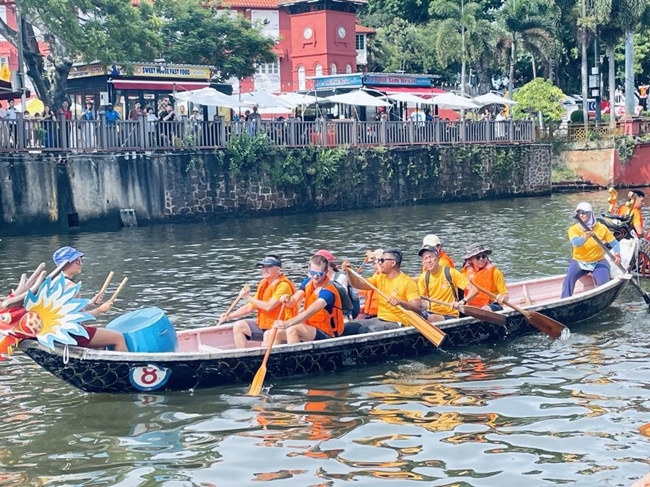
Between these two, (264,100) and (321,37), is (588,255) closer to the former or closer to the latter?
(264,100)

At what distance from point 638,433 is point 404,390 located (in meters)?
2.76

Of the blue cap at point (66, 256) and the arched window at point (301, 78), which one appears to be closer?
the blue cap at point (66, 256)

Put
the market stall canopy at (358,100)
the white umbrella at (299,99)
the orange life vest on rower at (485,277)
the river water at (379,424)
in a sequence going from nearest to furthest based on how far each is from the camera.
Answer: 1. the river water at (379,424)
2. the orange life vest on rower at (485,277)
3. the market stall canopy at (358,100)
4. the white umbrella at (299,99)

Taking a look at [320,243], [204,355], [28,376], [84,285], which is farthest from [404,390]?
[320,243]

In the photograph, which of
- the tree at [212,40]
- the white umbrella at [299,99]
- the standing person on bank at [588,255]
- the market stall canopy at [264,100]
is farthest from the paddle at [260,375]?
the tree at [212,40]

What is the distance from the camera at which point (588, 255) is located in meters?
15.9

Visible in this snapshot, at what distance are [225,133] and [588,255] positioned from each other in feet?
61.1

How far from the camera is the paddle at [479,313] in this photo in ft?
44.0

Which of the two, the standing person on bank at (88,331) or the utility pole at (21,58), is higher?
the utility pole at (21,58)

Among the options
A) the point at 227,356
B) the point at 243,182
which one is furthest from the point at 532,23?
the point at 227,356

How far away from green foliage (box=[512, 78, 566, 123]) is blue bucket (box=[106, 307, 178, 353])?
35645 mm

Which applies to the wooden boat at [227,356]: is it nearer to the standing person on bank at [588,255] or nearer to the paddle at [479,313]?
the paddle at [479,313]

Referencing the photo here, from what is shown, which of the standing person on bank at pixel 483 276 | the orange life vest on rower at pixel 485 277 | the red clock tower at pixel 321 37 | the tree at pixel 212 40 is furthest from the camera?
the red clock tower at pixel 321 37

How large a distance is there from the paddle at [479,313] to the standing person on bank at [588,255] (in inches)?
102
